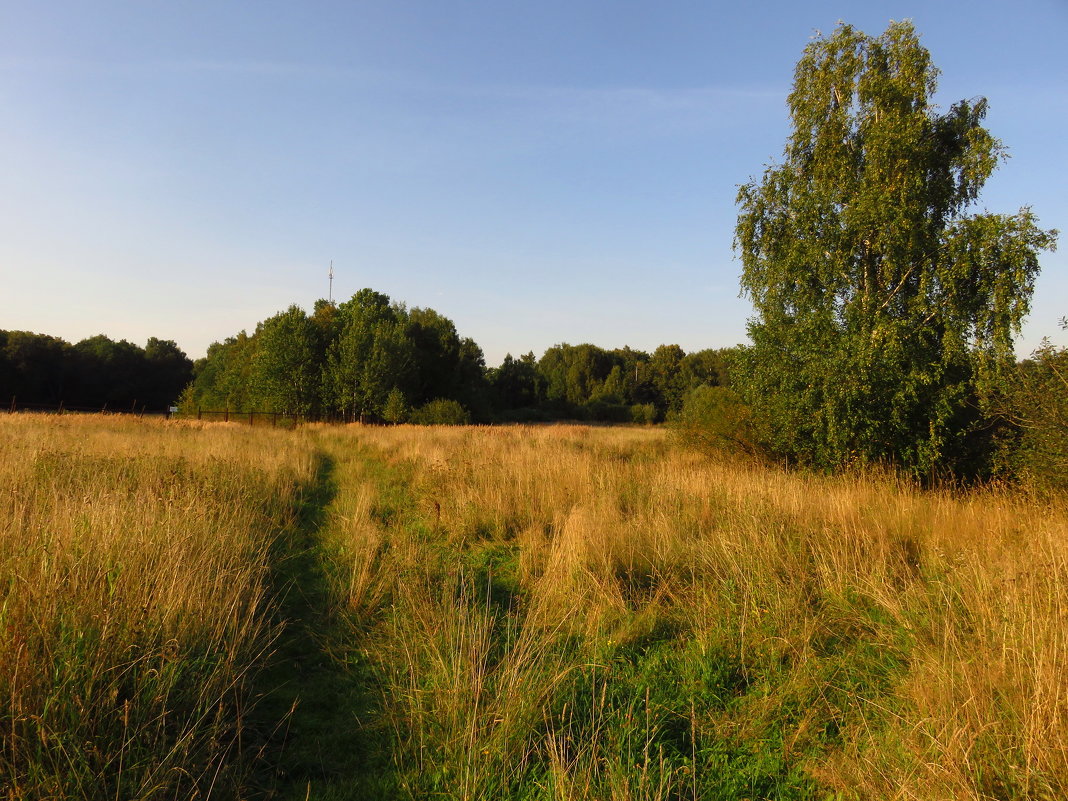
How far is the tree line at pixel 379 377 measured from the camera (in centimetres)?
3962

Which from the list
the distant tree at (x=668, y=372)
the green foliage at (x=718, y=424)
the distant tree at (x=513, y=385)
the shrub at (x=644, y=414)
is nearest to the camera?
the green foliage at (x=718, y=424)

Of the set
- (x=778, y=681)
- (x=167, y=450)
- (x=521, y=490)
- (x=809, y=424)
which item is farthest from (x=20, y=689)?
(x=809, y=424)

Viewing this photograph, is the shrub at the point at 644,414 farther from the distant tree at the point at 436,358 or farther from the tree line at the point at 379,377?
the distant tree at the point at 436,358

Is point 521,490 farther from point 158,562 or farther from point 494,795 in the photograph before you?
point 494,795

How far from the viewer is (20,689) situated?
2.42m

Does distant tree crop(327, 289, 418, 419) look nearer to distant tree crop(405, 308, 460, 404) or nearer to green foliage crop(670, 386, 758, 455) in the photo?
distant tree crop(405, 308, 460, 404)

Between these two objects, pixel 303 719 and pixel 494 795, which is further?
pixel 303 719

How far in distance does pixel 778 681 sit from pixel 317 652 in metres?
3.25

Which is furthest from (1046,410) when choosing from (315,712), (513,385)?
(513,385)

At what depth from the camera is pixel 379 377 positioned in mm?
39469

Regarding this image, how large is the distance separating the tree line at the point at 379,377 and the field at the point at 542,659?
438 inches

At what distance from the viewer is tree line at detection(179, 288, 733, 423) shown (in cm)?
3962

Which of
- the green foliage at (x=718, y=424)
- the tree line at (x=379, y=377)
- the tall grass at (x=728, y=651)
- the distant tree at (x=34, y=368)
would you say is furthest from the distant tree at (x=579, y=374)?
the tall grass at (x=728, y=651)

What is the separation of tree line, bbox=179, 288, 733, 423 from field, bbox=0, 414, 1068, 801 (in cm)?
1113
